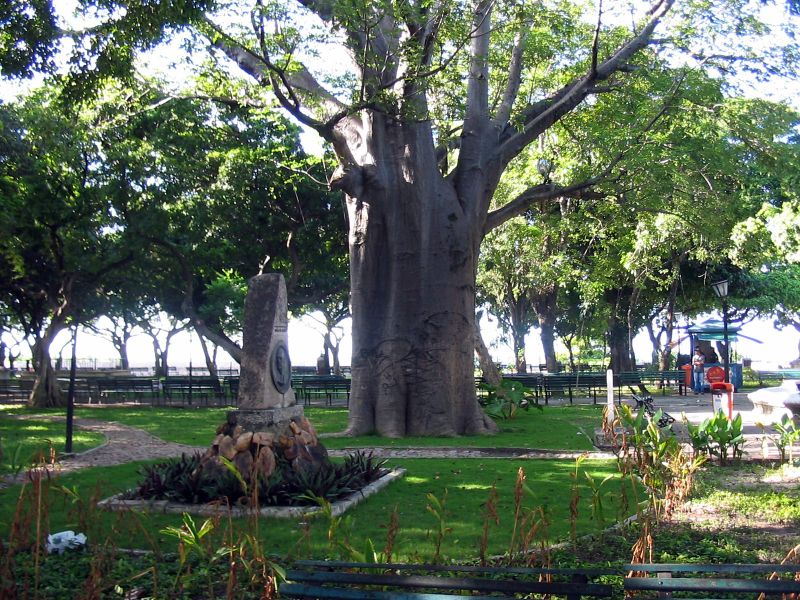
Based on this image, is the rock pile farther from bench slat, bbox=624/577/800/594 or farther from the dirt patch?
bench slat, bbox=624/577/800/594

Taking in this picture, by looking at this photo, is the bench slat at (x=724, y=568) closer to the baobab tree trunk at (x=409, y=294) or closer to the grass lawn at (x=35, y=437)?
the grass lawn at (x=35, y=437)

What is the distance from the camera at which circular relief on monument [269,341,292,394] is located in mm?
9560

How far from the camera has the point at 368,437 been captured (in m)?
15.1

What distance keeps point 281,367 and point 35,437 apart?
27.8ft

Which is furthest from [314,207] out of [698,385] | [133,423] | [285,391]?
[285,391]

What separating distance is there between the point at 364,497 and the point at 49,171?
19482 millimetres

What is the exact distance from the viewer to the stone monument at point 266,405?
29.3ft

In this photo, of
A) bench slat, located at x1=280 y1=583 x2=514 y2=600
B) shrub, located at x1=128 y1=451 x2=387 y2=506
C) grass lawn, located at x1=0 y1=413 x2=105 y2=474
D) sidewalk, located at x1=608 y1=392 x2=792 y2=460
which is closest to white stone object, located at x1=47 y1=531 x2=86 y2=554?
shrub, located at x1=128 y1=451 x2=387 y2=506

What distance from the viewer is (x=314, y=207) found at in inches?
1034

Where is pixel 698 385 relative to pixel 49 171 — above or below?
below

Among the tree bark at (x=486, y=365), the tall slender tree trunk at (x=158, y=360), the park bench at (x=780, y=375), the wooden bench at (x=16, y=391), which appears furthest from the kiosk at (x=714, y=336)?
the tall slender tree trunk at (x=158, y=360)

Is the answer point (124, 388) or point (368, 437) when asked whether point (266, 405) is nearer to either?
point (368, 437)

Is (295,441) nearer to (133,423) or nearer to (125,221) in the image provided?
(133,423)

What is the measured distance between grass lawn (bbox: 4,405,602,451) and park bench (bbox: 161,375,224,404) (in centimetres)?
140
